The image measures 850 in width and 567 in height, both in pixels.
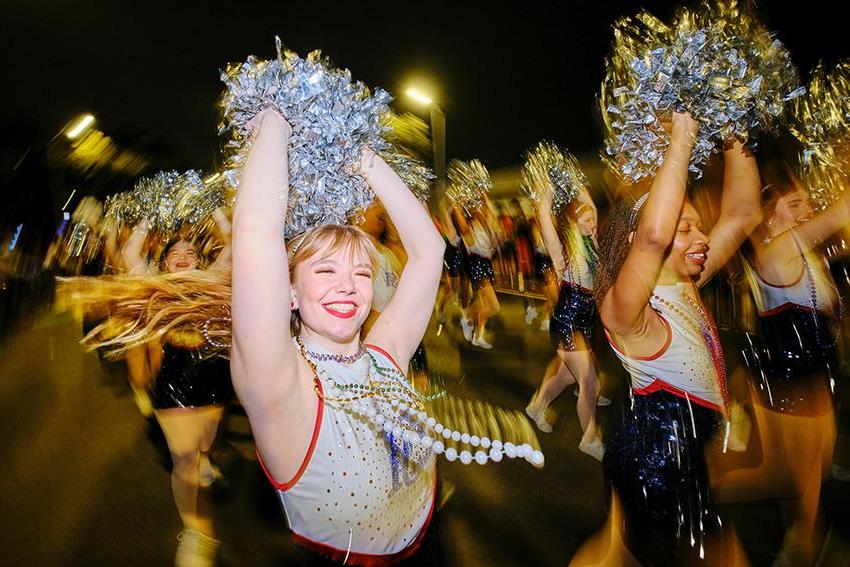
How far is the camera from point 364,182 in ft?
5.37

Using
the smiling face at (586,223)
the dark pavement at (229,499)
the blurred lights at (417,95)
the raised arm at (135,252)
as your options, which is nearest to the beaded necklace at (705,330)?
A: the dark pavement at (229,499)

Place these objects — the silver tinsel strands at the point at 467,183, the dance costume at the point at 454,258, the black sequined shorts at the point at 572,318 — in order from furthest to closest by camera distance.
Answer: the silver tinsel strands at the point at 467,183, the dance costume at the point at 454,258, the black sequined shorts at the point at 572,318

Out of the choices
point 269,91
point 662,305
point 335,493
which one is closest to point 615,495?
point 662,305

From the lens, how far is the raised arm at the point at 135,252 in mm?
2853

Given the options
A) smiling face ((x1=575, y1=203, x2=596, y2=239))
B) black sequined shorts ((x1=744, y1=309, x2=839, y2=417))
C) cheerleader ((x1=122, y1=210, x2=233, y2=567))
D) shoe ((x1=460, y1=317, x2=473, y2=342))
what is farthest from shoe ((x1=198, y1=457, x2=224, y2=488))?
shoe ((x1=460, y1=317, x2=473, y2=342))

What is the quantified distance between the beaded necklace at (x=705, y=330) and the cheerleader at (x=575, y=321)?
2.02m

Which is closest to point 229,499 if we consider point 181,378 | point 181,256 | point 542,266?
point 181,378

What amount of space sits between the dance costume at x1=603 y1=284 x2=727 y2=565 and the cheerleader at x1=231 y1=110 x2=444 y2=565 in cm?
90

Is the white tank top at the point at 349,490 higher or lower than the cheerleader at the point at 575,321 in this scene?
lower

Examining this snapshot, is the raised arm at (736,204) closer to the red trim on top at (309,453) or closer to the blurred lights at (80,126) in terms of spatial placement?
the red trim on top at (309,453)

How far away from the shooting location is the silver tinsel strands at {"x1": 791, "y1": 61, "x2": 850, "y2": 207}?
3193 mm

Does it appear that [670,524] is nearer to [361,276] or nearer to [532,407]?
[361,276]

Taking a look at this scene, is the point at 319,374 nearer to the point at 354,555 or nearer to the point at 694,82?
the point at 354,555

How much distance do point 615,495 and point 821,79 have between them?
2.98m
